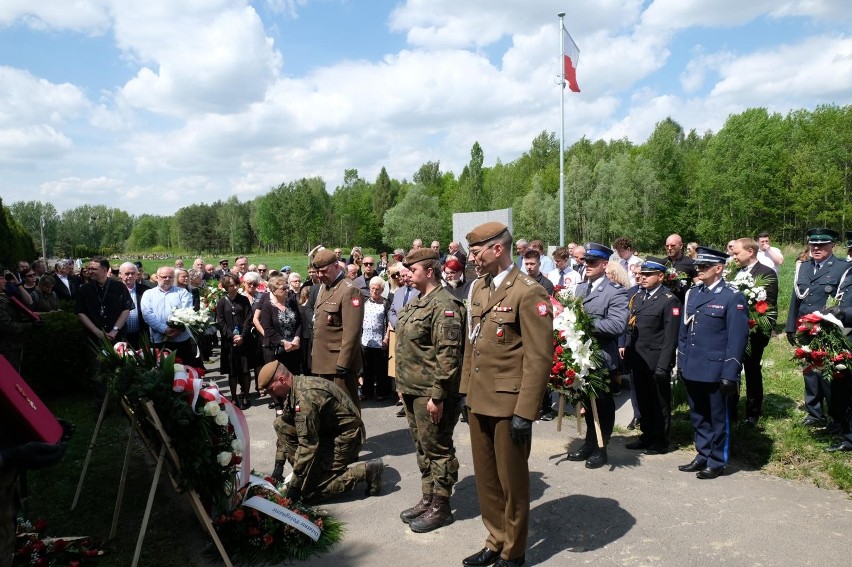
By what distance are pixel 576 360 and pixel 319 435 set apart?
276 centimetres

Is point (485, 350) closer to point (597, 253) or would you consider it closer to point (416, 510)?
point (416, 510)

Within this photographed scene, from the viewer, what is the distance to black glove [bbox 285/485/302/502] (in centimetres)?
510

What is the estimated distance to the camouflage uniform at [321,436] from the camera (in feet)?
16.8

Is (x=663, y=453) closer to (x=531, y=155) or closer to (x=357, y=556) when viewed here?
(x=357, y=556)

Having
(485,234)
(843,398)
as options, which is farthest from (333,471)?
(843,398)

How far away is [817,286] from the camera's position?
699 centimetres

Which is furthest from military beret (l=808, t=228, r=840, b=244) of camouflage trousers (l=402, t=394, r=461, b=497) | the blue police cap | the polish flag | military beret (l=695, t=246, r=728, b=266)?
the polish flag

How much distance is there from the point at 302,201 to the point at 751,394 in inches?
2770

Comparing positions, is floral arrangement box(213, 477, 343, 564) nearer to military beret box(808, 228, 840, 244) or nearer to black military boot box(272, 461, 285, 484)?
black military boot box(272, 461, 285, 484)

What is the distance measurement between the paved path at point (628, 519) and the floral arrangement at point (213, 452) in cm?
39

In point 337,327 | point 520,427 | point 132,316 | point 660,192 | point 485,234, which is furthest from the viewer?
point 660,192

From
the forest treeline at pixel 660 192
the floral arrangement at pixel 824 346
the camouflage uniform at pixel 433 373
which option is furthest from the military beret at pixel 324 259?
the forest treeline at pixel 660 192

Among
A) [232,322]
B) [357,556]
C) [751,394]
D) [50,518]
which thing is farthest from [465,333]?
[232,322]

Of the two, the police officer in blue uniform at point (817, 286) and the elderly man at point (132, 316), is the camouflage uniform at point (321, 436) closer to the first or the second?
the elderly man at point (132, 316)
